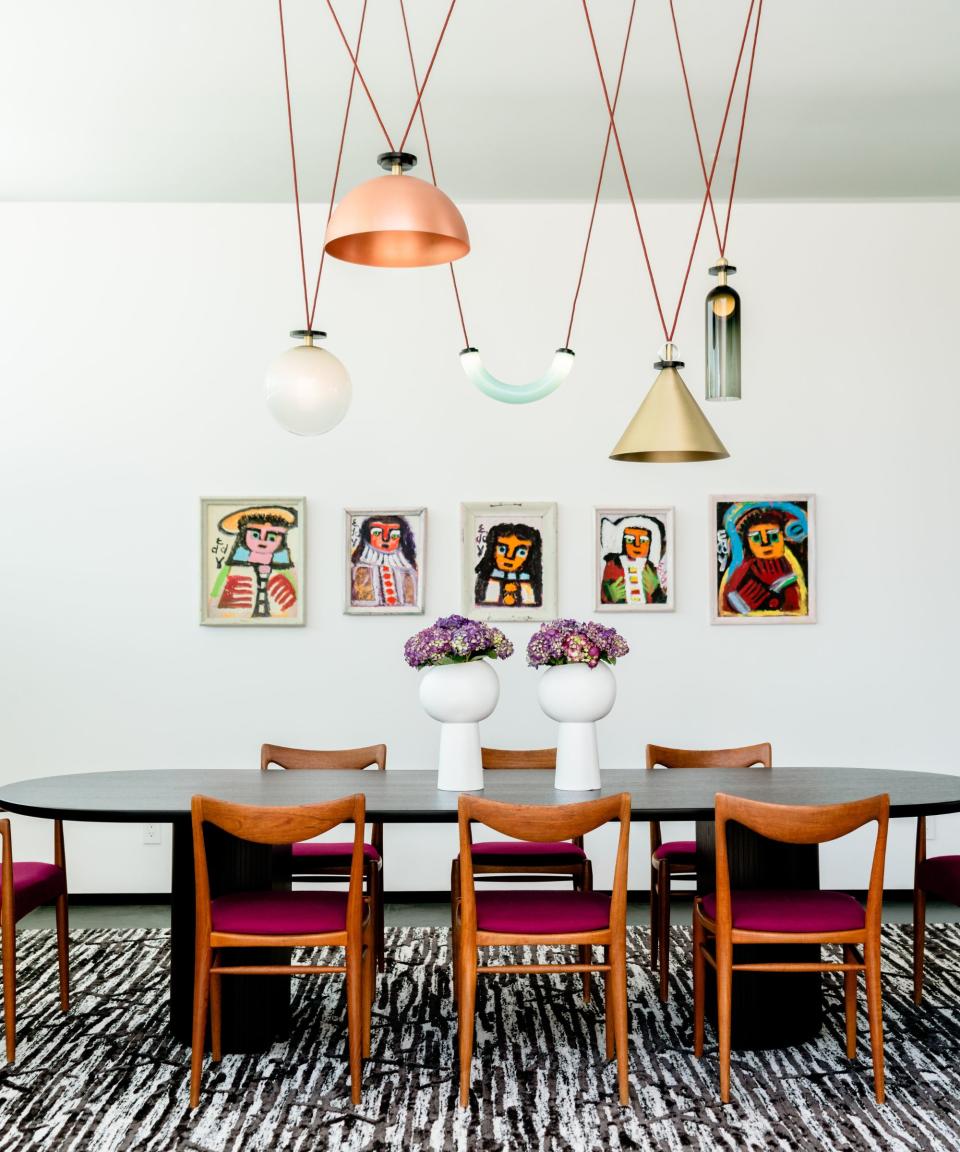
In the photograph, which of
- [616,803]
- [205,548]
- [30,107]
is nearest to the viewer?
[616,803]

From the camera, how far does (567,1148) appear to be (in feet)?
8.23

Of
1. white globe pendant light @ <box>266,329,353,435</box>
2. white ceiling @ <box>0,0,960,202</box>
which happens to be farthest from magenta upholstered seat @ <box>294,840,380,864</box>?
white ceiling @ <box>0,0,960,202</box>

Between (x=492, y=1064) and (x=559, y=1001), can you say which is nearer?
(x=492, y=1064)

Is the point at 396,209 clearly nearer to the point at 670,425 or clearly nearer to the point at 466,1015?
the point at 670,425

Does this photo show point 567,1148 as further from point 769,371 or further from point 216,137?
point 216,137

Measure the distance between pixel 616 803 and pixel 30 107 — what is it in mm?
3601

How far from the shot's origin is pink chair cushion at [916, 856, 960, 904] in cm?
325

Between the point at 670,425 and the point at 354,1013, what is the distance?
194 cm

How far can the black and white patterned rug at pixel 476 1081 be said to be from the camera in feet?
8.44

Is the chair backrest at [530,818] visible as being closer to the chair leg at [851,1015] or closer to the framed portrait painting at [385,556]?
the chair leg at [851,1015]

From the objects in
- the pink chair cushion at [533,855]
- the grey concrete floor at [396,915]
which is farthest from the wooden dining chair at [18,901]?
the pink chair cushion at [533,855]

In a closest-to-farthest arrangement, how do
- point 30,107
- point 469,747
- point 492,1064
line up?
point 492,1064
point 469,747
point 30,107

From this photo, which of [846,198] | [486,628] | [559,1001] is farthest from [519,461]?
[559,1001]

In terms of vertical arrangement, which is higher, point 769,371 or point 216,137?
point 216,137
